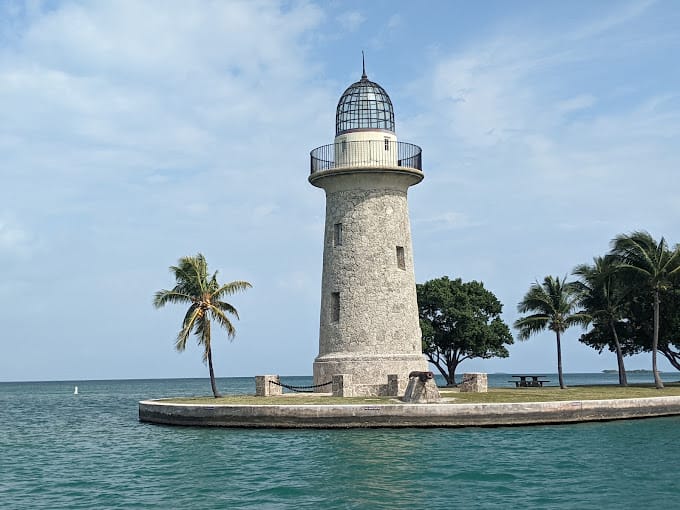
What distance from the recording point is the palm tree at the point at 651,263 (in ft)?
144

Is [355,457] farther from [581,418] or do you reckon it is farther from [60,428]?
[60,428]

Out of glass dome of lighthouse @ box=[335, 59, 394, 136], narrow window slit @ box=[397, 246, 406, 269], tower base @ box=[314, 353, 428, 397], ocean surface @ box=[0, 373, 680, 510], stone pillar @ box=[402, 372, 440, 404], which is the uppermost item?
glass dome of lighthouse @ box=[335, 59, 394, 136]

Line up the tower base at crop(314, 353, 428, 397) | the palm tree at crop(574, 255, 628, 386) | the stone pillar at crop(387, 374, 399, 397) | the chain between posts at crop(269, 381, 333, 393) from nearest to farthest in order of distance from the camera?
the stone pillar at crop(387, 374, 399, 397), the tower base at crop(314, 353, 428, 397), the chain between posts at crop(269, 381, 333, 393), the palm tree at crop(574, 255, 628, 386)

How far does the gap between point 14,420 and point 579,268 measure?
1382 inches

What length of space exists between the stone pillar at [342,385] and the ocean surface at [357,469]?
5504 mm

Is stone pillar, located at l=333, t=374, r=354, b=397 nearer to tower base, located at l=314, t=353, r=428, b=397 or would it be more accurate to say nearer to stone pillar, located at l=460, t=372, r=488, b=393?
tower base, located at l=314, t=353, r=428, b=397

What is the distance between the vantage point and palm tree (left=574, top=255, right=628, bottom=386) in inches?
1918

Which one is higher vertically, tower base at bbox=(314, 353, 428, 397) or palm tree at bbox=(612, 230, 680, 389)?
palm tree at bbox=(612, 230, 680, 389)

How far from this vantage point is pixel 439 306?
54.5 metres

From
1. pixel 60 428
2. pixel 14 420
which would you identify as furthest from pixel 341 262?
pixel 14 420

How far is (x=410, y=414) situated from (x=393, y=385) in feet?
15.3

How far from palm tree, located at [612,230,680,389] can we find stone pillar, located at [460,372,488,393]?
34.4 ft

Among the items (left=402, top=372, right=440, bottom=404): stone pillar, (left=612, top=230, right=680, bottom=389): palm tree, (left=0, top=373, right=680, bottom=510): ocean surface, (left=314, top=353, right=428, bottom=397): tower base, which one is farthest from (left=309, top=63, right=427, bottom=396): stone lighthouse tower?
(left=612, top=230, right=680, bottom=389): palm tree

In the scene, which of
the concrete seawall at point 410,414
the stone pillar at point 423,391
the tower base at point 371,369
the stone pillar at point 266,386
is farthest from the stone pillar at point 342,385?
the concrete seawall at point 410,414
